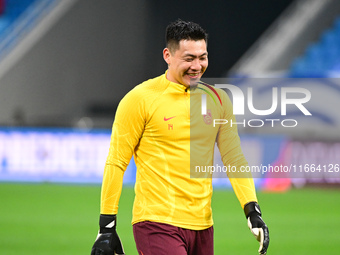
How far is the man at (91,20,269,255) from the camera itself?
3.39 metres

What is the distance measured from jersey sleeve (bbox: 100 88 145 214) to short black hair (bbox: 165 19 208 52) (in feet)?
1.20

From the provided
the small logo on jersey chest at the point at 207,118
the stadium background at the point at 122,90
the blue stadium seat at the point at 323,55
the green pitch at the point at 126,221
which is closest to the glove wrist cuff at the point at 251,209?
the small logo on jersey chest at the point at 207,118

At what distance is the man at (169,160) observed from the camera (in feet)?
11.1

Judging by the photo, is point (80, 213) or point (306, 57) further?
point (306, 57)

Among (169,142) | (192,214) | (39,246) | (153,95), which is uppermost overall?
(153,95)

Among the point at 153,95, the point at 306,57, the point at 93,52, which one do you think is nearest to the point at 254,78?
the point at 306,57

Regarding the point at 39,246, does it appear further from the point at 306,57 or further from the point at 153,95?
the point at 306,57

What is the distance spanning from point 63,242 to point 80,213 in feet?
7.64

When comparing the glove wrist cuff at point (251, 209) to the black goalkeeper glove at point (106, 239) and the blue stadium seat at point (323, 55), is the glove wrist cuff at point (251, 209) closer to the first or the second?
the black goalkeeper glove at point (106, 239)

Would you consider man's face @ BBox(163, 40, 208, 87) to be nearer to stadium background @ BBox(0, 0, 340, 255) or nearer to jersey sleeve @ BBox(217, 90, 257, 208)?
jersey sleeve @ BBox(217, 90, 257, 208)

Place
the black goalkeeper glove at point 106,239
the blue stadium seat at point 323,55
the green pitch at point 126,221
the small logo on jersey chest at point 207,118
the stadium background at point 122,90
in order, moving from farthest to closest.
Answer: the blue stadium seat at point 323,55 → the stadium background at point 122,90 → the green pitch at point 126,221 → the small logo on jersey chest at point 207,118 → the black goalkeeper glove at point 106,239

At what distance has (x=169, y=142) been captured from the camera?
346 centimetres

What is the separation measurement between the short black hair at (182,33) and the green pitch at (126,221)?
13.9 ft

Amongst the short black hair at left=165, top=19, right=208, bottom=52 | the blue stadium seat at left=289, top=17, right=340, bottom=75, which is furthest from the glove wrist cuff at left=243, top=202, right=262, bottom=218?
the blue stadium seat at left=289, top=17, right=340, bottom=75
